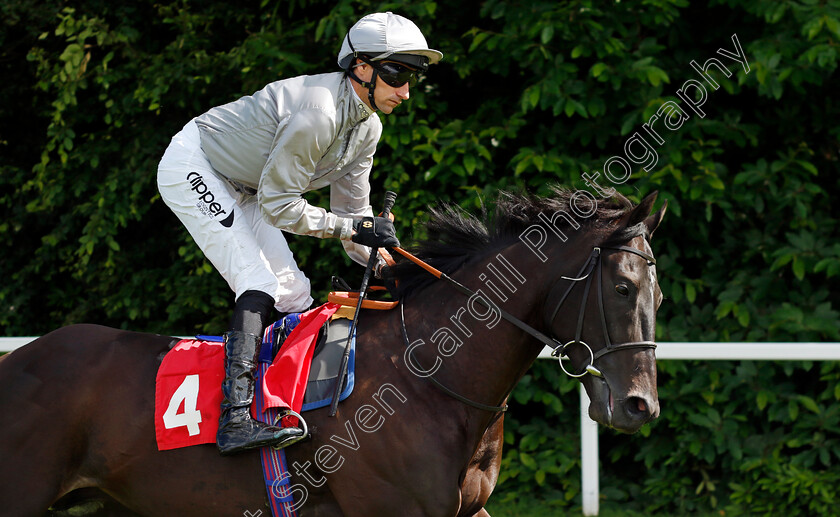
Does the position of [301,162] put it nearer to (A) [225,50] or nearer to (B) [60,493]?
(B) [60,493]

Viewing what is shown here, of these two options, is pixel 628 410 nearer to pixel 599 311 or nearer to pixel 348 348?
pixel 599 311

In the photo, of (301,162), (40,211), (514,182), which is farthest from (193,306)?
(301,162)

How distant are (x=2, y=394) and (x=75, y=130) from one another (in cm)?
487

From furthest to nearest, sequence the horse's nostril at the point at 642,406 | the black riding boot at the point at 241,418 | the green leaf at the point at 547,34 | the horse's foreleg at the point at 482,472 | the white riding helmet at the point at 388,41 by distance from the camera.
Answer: the green leaf at the point at 547,34
the white riding helmet at the point at 388,41
the horse's foreleg at the point at 482,472
the black riding boot at the point at 241,418
the horse's nostril at the point at 642,406

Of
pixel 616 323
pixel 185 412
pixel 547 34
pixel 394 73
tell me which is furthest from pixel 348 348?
pixel 547 34

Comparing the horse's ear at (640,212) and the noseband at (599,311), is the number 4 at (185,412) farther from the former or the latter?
the horse's ear at (640,212)

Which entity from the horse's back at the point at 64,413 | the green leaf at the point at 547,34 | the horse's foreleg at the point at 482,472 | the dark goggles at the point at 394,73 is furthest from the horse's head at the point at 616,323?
the green leaf at the point at 547,34

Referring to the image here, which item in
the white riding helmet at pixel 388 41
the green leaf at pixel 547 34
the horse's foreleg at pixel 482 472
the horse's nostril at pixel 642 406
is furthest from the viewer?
the green leaf at pixel 547 34

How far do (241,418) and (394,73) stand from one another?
140 cm

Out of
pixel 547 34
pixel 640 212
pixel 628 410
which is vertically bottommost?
pixel 628 410

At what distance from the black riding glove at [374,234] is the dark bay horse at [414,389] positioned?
19 cm

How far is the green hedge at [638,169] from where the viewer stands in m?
5.12

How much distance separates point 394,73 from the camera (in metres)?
2.98

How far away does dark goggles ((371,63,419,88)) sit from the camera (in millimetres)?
2977
